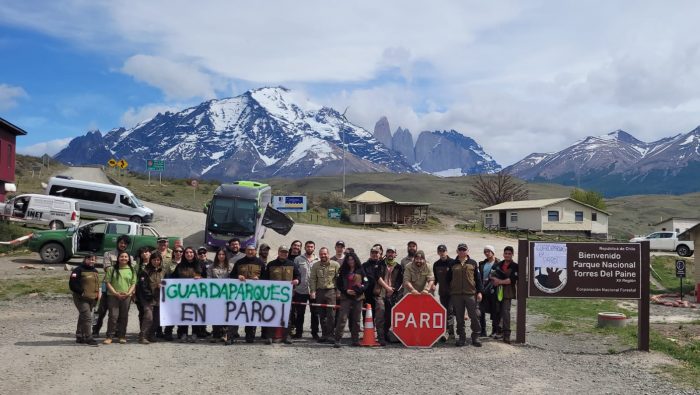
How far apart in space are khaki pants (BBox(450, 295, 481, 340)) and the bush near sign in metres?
1.33

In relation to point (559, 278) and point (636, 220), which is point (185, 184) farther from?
point (636, 220)

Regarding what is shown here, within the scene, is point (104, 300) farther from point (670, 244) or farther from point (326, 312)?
point (670, 244)

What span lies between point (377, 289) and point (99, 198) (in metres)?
30.0

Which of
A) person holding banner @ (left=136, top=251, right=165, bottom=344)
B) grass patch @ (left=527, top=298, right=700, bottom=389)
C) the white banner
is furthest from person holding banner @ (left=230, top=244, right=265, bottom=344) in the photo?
grass patch @ (left=527, top=298, right=700, bottom=389)

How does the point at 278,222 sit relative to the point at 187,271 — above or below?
above

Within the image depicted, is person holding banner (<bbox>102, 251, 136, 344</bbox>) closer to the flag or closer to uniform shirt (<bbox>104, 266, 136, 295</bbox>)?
uniform shirt (<bbox>104, 266, 136, 295</bbox>)

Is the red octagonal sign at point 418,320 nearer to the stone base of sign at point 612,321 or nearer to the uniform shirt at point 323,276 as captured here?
the uniform shirt at point 323,276

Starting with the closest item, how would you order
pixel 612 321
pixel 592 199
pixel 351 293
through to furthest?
pixel 351 293 → pixel 612 321 → pixel 592 199

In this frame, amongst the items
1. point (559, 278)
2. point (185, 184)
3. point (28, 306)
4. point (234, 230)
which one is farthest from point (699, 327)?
point (185, 184)

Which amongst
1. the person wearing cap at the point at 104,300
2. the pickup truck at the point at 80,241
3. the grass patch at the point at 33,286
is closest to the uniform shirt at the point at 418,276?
the person wearing cap at the point at 104,300

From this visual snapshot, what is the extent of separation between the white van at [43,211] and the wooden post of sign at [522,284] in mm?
25832

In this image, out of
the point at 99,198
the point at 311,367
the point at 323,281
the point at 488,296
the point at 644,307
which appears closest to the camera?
the point at 311,367

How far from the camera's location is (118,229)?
24.5 metres

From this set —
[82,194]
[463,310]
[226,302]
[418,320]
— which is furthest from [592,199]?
[226,302]
